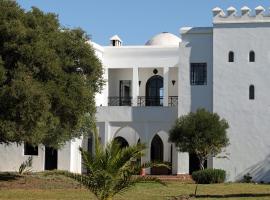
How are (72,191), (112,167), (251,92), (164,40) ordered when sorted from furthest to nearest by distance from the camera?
(164,40) → (251,92) → (72,191) → (112,167)

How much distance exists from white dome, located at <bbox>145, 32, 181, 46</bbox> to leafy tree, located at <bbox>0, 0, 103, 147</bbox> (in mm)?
18135

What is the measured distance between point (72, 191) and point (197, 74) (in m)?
14.8

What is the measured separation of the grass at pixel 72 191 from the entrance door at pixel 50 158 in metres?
8.12

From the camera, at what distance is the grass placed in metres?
20.6

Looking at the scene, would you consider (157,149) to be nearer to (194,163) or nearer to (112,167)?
(194,163)

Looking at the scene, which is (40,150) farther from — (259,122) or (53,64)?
(53,64)

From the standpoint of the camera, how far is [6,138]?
22344 mm

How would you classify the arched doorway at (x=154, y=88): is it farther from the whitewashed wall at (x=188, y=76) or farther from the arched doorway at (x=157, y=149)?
the whitewashed wall at (x=188, y=76)

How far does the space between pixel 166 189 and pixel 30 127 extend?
6749 mm

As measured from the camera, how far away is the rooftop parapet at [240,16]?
3494 centimetres

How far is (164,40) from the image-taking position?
144 ft

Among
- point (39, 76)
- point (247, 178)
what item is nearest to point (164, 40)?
point (247, 178)

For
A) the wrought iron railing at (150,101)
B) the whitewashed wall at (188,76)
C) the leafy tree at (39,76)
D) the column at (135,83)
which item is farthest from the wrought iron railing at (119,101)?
the leafy tree at (39,76)

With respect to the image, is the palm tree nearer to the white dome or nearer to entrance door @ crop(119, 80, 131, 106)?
entrance door @ crop(119, 80, 131, 106)
